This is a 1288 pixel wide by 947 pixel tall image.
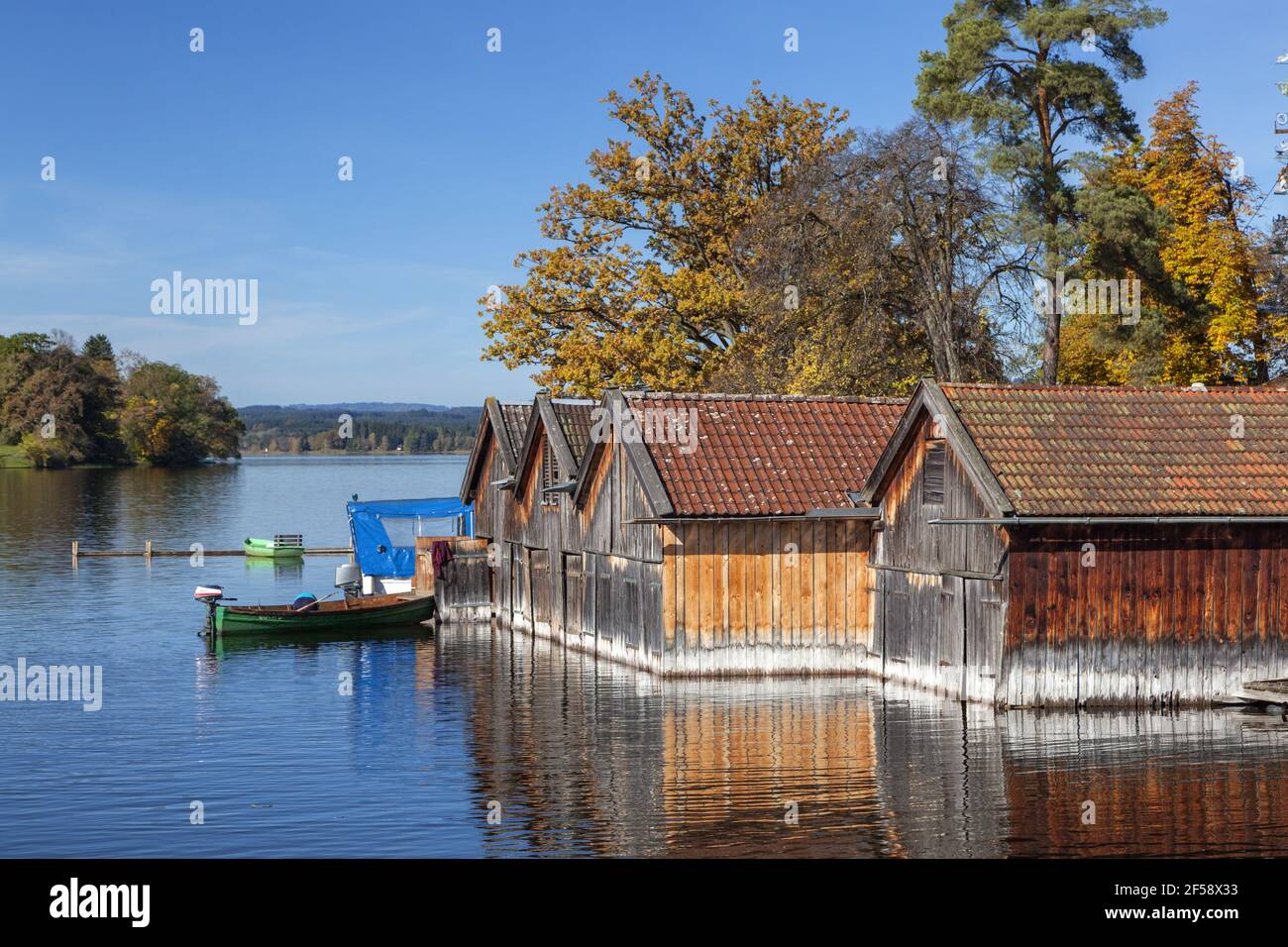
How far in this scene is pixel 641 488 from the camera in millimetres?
31156

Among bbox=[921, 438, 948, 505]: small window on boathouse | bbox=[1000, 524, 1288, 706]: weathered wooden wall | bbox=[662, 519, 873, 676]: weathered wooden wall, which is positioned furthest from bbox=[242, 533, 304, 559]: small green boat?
bbox=[1000, 524, 1288, 706]: weathered wooden wall

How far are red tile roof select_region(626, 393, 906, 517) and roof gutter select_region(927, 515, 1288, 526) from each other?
5.31m

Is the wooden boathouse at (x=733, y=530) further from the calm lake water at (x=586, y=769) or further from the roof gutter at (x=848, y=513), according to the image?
the calm lake water at (x=586, y=769)

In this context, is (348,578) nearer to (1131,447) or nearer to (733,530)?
(733,530)

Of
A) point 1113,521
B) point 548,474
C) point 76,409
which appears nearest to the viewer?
point 1113,521

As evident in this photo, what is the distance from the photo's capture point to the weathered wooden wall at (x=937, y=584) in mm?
26203

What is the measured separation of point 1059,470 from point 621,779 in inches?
411

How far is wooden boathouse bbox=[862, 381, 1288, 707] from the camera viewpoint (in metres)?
25.8

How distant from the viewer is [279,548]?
78625mm

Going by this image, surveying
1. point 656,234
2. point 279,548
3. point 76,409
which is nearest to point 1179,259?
point 656,234

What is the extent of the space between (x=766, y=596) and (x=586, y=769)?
8.41 metres

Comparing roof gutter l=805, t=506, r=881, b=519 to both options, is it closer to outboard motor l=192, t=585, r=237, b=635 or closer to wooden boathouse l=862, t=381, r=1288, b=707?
wooden boathouse l=862, t=381, r=1288, b=707

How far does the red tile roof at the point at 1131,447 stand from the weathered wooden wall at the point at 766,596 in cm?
508
